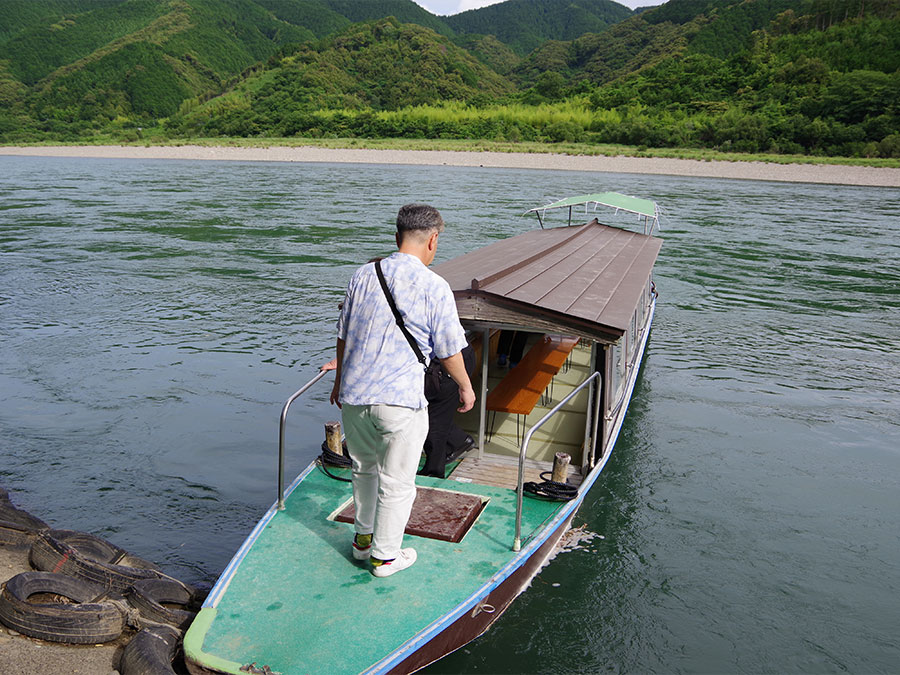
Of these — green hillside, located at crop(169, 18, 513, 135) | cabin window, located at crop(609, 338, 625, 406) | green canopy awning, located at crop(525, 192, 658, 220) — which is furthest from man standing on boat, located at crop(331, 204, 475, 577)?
green hillside, located at crop(169, 18, 513, 135)

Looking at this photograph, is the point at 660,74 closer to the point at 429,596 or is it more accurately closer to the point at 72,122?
the point at 72,122

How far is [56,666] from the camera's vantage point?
4.40 m

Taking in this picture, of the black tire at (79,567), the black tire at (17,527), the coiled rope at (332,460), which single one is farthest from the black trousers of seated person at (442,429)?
the black tire at (17,527)

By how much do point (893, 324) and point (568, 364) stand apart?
367 inches

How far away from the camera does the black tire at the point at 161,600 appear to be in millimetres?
4934

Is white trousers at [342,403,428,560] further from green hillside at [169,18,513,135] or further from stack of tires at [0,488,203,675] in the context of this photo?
green hillside at [169,18,513,135]

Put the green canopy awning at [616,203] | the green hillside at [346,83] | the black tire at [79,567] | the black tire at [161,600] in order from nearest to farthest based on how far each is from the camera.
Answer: the black tire at [161,600], the black tire at [79,567], the green canopy awning at [616,203], the green hillside at [346,83]

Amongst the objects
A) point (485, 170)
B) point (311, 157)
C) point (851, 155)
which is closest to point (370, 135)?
point (311, 157)

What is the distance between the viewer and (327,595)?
4.58 metres

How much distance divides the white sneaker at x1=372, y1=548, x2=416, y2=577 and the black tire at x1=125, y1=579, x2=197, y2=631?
135 centimetres

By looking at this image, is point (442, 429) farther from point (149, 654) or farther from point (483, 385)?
point (149, 654)

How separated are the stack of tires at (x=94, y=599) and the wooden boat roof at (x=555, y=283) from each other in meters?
3.14

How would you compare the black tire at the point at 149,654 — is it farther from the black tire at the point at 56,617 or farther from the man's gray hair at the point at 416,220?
the man's gray hair at the point at 416,220

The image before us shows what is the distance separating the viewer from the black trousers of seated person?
586 centimetres
